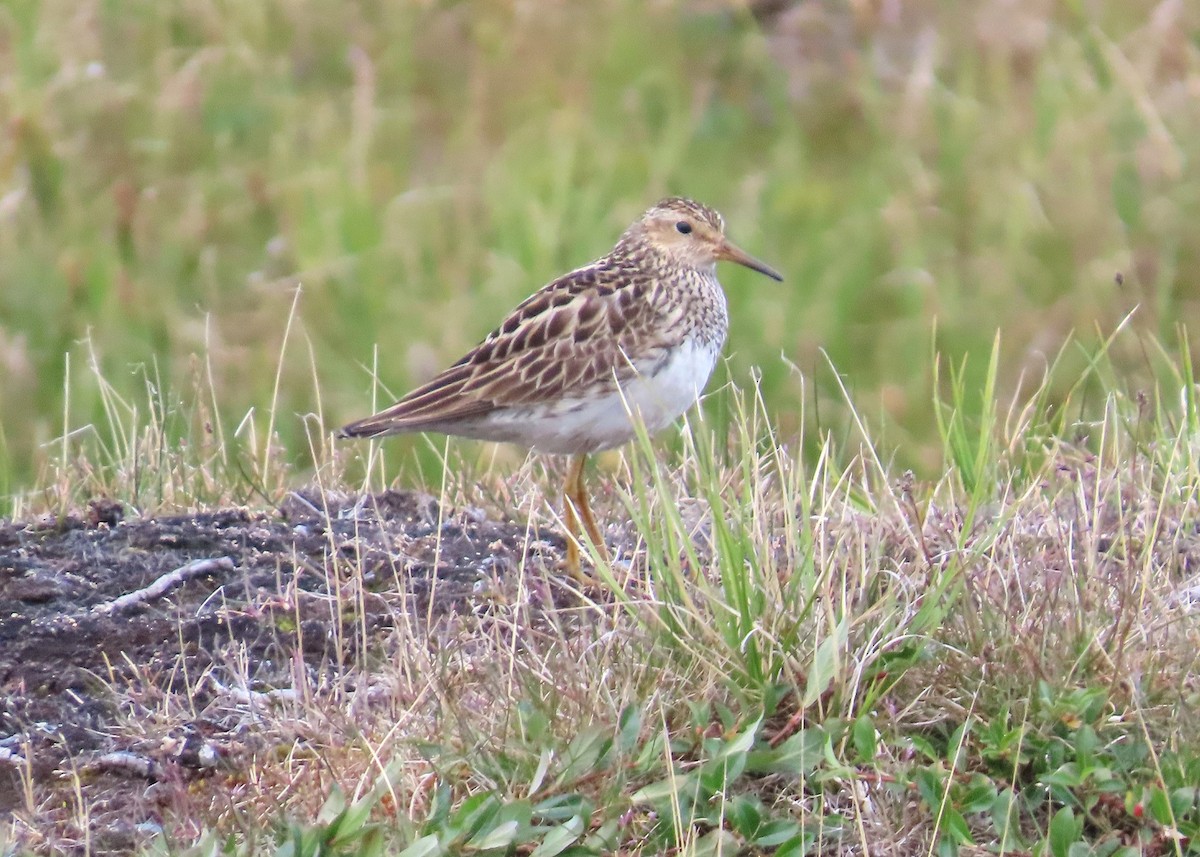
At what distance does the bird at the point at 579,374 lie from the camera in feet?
16.5

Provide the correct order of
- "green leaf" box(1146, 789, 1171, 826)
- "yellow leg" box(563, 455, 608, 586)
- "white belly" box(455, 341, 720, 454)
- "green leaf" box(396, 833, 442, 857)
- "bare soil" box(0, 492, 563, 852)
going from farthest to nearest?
"white belly" box(455, 341, 720, 454), "yellow leg" box(563, 455, 608, 586), "bare soil" box(0, 492, 563, 852), "green leaf" box(1146, 789, 1171, 826), "green leaf" box(396, 833, 442, 857)

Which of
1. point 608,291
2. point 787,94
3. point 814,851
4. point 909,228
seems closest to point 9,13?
point 787,94

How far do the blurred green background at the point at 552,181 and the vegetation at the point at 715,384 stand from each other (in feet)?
0.09

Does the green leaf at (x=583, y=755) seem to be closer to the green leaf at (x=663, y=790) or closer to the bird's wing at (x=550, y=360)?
the green leaf at (x=663, y=790)

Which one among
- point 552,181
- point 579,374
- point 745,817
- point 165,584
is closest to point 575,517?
point 579,374

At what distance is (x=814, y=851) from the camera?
11.7ft

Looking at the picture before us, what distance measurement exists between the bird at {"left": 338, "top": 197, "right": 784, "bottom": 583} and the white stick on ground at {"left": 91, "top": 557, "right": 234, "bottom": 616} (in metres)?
0.52

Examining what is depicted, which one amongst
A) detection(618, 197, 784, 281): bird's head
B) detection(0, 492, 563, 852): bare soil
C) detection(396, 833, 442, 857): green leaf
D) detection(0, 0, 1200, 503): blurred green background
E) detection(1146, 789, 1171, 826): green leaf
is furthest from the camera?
detection(0, 0, 1200, 503): blurred green background

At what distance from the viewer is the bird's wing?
5.05 metres

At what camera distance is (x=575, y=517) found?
4.96 meters

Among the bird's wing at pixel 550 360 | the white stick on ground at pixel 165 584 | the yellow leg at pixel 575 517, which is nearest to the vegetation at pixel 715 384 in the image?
the yellow leg at pixel 575 517

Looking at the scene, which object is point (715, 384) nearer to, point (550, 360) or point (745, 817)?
point (550, 360)

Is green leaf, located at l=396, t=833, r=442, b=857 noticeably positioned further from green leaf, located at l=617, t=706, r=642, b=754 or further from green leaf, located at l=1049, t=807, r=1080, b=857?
green leaf, located at l=1049, t=807, r=1080, b=857

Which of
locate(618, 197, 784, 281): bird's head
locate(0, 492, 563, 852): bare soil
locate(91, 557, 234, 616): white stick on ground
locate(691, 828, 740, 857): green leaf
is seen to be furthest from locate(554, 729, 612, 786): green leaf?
locate(618, 197, 784, 281): bird's head
